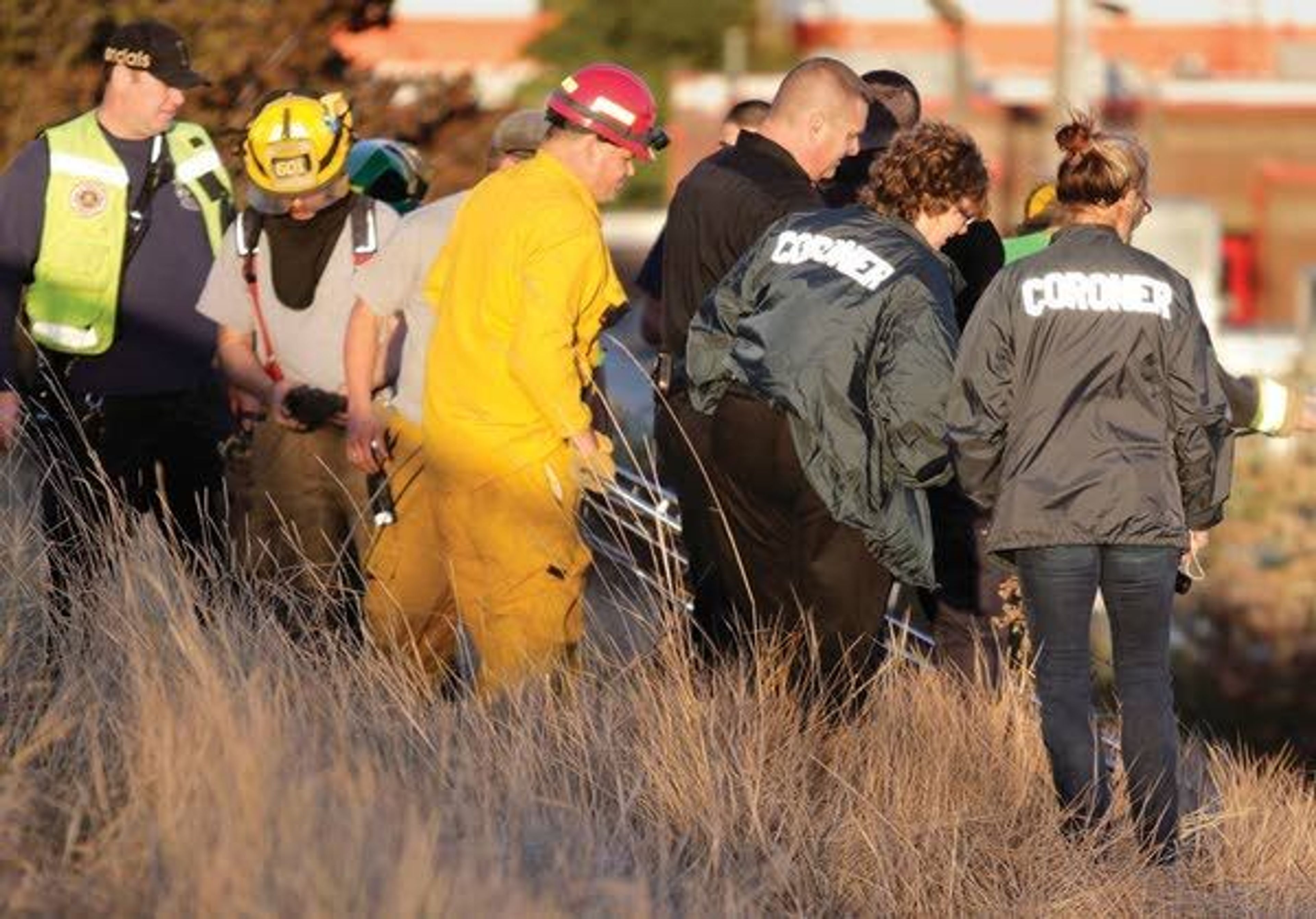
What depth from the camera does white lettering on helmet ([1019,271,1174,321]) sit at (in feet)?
26.0

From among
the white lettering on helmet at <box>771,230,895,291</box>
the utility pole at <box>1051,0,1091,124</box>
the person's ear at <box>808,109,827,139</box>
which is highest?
the person's ear at <box>808,109,827,139</box>

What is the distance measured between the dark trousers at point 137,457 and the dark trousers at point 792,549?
164cm

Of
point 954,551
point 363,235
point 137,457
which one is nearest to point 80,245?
point 137,457

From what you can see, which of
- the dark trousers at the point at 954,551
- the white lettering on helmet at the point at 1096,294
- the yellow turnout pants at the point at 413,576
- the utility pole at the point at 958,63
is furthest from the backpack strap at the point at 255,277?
the utility pole at the point at 958,63

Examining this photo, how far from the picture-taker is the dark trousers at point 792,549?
844 centimetres

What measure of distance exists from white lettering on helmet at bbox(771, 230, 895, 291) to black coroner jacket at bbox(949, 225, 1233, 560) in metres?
0.31

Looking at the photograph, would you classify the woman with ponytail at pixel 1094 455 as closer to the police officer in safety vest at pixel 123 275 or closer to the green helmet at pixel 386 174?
the police officer in safety vest at pixel 123 275

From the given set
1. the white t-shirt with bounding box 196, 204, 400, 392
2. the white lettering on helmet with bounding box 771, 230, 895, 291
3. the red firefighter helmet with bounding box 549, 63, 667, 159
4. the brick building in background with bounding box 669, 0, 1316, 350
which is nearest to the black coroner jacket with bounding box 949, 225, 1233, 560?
the white lettering on helmet with bounding box 771, 230, 895, 291

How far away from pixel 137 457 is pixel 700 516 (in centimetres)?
192

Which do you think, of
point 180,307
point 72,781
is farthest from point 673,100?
point 72,781

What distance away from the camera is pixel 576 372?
8266 millimetres

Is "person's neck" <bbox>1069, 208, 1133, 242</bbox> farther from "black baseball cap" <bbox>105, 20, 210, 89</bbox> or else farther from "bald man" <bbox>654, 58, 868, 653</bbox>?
"black baseball cap" <bbox>105, 20, 210, 89</bbox>

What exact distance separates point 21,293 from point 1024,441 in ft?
10.6

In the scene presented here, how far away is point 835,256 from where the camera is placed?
834 cm
